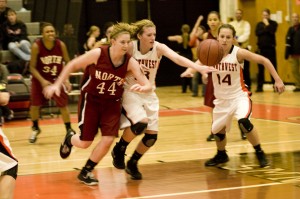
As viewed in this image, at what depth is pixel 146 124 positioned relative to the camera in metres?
6.61

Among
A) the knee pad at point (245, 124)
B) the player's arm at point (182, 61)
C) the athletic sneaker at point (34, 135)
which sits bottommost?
the athletic sneaker at point (34, 135)

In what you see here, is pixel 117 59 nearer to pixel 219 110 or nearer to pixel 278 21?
pixel 219 110

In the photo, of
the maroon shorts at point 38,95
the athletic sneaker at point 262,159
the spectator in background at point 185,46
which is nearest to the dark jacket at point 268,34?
the spectator in background at point 185,46

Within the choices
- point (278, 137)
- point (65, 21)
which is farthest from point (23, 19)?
point (278, 137)

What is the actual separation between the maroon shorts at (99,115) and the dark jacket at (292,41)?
396 inches

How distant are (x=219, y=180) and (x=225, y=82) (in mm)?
1300

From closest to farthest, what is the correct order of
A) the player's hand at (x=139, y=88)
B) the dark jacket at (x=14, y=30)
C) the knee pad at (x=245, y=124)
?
1. the player's hand at (x=139, y=88)
2. the knee pad at (x=245, y=124)
3. the dark jacket at (x=14, y=30)

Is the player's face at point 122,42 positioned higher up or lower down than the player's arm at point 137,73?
higher up

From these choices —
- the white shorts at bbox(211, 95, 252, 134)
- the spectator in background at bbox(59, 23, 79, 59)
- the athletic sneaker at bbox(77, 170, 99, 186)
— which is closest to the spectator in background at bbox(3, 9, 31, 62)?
the spectator in background at bbox(59, 23, 79, 59)

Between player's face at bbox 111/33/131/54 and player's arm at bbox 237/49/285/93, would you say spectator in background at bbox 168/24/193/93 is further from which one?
player's face at bbox 111/33/131/54

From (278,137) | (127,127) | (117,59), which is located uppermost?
(117,59)

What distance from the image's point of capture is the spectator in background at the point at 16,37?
13688 millimetres

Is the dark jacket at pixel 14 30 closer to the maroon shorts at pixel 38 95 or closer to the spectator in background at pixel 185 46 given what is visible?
the maroon shorts at pixel 38 95

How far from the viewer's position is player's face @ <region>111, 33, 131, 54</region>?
6.35 metres
